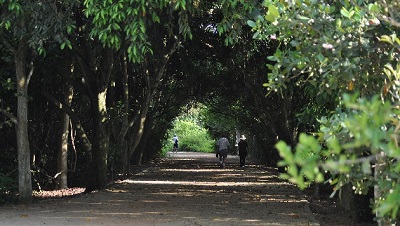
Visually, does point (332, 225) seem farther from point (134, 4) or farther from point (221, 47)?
point (221, 47)

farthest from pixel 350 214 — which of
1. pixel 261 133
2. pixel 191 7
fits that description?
pixel 261 133

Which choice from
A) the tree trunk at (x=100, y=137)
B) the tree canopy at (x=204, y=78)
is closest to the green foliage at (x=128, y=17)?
the tree canopy at (x=204, y=78)

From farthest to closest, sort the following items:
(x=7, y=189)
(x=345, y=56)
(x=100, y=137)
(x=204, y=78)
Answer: (x=204, y=78) < (x=100, y=137) < (x=7, y=189) < (x=345, y=56)

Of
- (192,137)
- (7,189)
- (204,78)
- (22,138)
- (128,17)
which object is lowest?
(7,189)

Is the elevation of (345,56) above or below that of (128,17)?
below

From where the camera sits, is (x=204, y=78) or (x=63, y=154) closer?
(x=63, y=154)

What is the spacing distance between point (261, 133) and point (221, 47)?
1327cm

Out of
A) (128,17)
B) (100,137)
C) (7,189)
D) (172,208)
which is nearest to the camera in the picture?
(128,17)

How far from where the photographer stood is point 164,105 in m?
34.1

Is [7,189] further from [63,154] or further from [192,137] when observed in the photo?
[192,137]

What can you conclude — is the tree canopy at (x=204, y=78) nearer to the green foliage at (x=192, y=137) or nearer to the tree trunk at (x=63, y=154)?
the tree trunk at (x=63, y=154)

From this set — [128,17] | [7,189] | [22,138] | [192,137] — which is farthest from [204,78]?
[192,137]

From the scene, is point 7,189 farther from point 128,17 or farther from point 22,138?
point 128,17

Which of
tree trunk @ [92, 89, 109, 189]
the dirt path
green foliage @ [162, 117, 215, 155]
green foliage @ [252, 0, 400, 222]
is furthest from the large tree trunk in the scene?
green foliage @ [162, 117, 215, 155]
